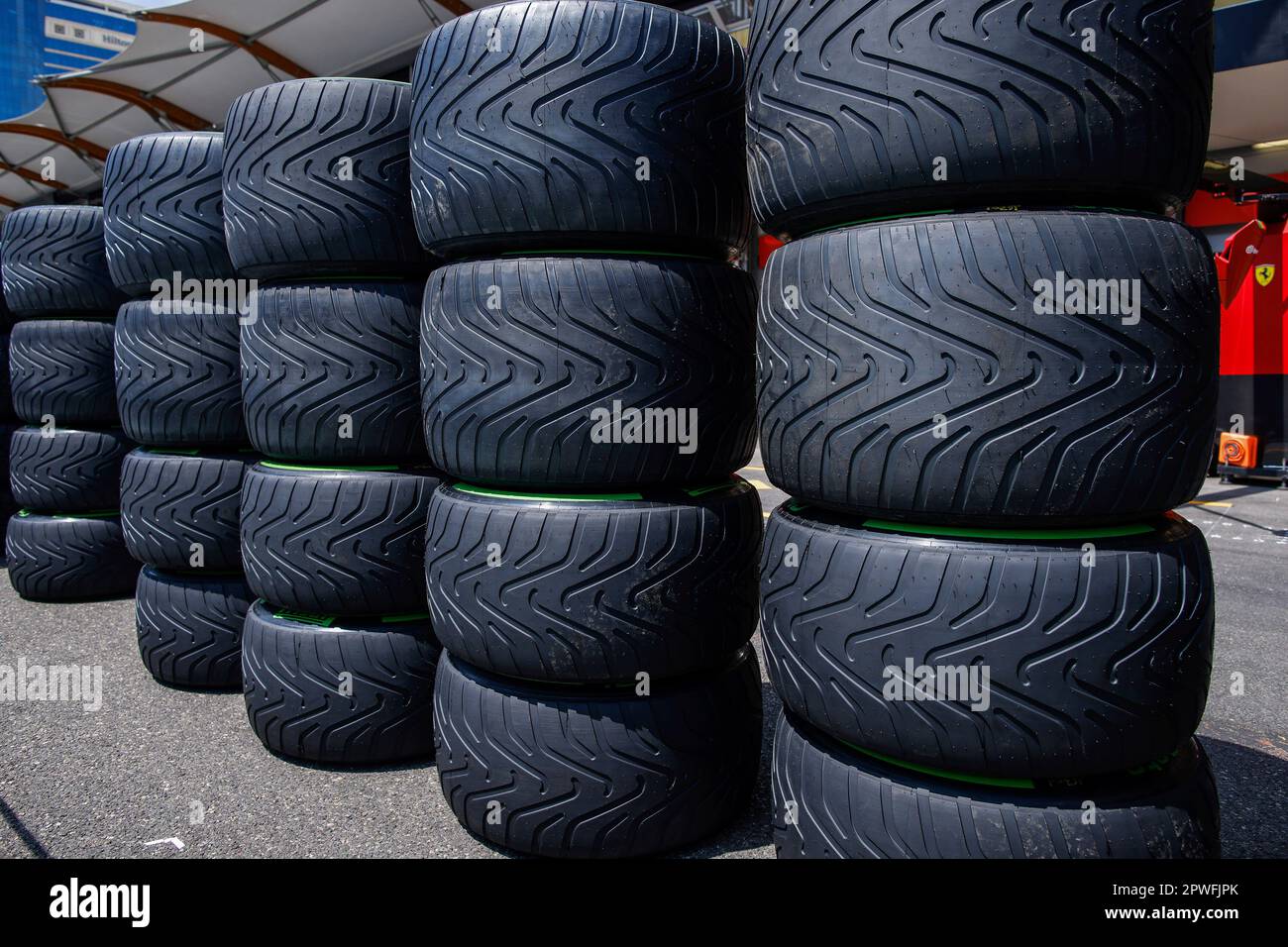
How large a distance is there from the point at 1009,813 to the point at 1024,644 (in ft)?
1.12

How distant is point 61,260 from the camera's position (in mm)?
5227

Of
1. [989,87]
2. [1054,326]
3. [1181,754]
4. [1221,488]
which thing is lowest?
[1221,488]

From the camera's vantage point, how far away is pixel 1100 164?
1.68m

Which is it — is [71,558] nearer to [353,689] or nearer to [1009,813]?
[353,689]

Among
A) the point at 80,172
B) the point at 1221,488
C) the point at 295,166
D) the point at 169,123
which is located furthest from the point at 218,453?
the point at 80,172

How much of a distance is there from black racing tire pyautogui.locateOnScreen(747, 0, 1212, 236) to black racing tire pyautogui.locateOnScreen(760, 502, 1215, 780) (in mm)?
683

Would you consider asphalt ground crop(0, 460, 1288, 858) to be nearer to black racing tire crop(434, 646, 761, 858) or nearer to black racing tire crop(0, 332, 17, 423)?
black racing tire crop(434, 646, 761, 858)

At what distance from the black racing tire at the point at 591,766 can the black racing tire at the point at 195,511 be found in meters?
1.90

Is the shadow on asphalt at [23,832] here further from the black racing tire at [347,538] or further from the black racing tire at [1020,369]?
the black racing tire at [1020,369]

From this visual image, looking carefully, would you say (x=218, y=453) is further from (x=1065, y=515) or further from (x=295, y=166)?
(x=1065, y=515)

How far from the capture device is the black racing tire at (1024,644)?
1663 millimetres

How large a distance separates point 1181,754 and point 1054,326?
979mm

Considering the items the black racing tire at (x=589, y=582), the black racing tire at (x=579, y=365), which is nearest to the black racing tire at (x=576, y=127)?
the black racing tire at (x=579, y=365)
